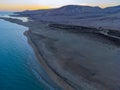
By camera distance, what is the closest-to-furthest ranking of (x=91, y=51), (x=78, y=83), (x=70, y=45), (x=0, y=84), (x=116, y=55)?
(x=78, y=83) → (x=0, y=84) → (x=116, y=55) → (x=91, y=51) → (x=70, y=45)

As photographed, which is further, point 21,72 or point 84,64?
point 21,72

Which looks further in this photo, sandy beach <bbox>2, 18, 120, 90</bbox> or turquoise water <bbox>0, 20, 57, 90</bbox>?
turquoise water <bbox>0, 20, 57, 90</bbox>

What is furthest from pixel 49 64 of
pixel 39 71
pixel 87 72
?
pixel 87 72

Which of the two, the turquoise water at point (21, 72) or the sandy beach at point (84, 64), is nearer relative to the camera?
the sandy beach at point (84, 64)

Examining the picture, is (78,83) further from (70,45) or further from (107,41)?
(107,41)

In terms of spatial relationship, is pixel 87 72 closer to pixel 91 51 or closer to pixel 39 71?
pixel 39 71

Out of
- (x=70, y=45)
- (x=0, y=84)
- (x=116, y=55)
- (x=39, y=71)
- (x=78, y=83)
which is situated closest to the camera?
(x=78, y=83)

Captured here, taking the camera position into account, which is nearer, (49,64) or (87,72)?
(87,72)

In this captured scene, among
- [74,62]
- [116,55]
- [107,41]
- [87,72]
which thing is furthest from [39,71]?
[107,41]

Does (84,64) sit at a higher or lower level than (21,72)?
higher
